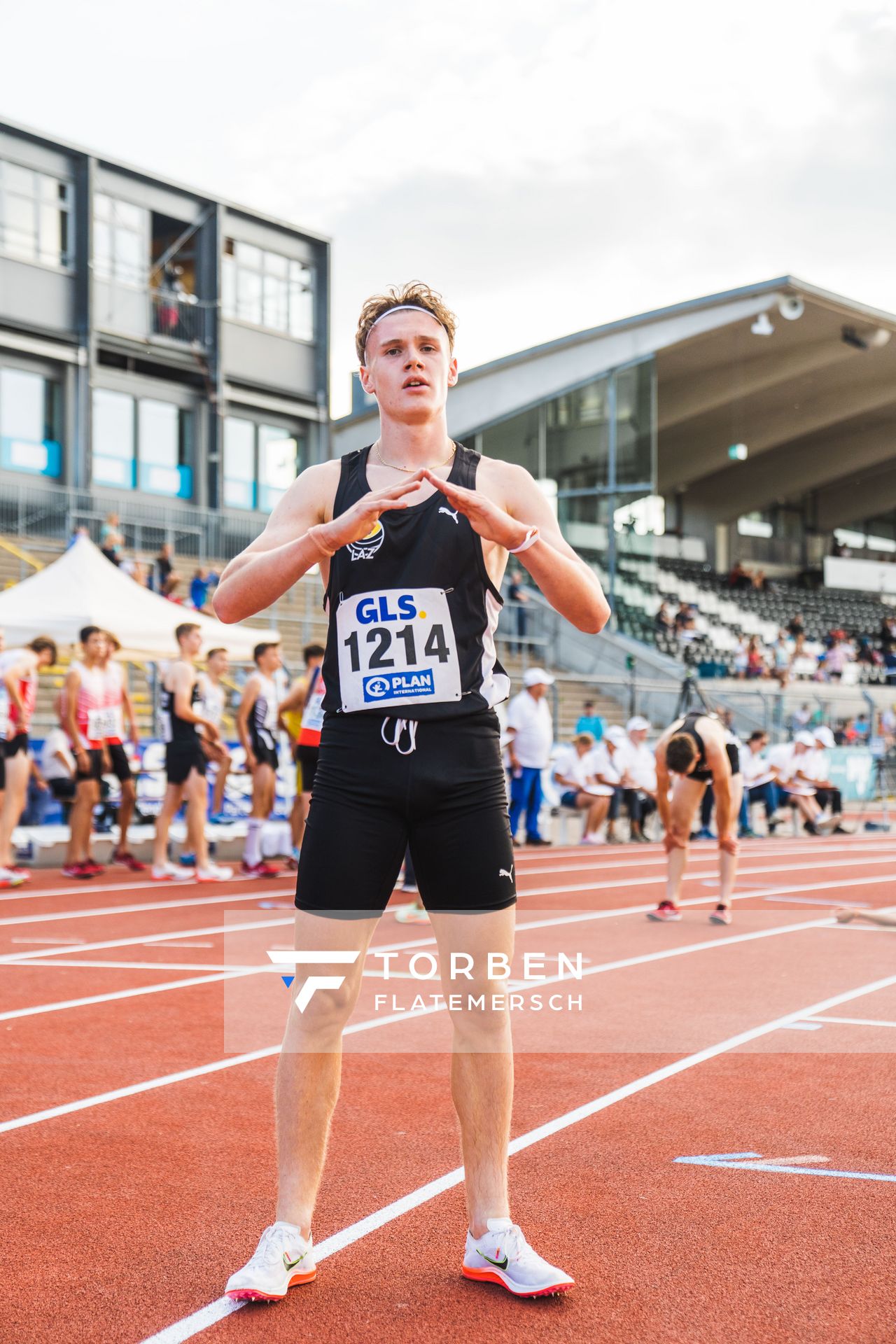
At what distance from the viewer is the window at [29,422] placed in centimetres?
2939

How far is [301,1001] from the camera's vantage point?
321 centimetres

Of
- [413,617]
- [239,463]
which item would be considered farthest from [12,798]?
[239,463]

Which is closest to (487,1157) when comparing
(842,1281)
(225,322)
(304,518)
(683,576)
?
(842,1281)

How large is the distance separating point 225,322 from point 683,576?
14.3m

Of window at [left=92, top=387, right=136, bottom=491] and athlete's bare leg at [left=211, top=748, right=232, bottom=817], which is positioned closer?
athlete's bare leg at [left=211, top=748, right=232, bottom=817]

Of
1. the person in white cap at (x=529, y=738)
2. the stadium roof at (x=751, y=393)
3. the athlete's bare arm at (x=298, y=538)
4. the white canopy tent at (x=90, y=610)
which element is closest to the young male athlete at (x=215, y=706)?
the white canopy tent at (x=90, y=610)

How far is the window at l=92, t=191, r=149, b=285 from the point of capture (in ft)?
102

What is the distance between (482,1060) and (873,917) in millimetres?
7422

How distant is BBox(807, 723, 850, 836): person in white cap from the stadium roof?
1331 cm

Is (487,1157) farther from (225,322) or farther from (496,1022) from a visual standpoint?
(225,322)

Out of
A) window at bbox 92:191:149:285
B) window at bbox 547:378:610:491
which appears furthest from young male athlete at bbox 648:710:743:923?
window at bbox 92:191:149:285

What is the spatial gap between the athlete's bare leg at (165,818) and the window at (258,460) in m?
22.3

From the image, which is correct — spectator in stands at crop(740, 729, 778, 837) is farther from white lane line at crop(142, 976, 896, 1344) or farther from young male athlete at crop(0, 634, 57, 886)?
white lane line at crop(142, 976, 896, 1344)

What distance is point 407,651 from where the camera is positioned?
123 inches
